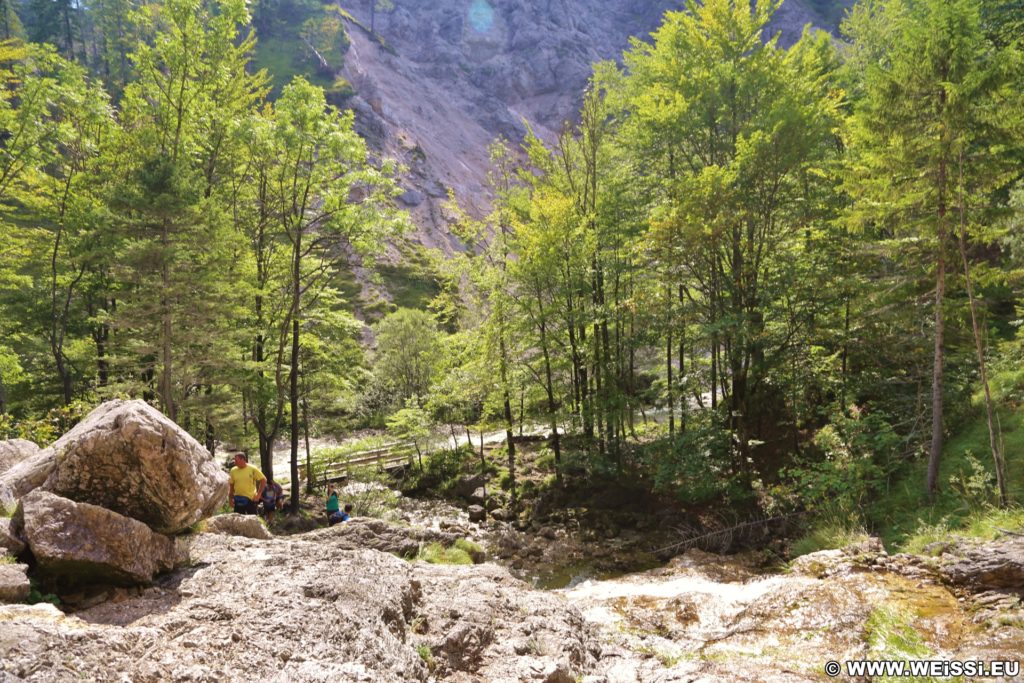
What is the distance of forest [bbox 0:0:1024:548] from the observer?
959cm

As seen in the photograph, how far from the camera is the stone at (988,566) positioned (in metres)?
6.21

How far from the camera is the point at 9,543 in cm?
451

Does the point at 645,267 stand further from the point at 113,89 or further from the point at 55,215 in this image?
the point at 113,89

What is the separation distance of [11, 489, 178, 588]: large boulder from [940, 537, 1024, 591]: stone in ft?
30.6

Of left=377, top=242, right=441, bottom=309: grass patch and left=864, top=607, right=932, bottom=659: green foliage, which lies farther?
left=377, top=242, right=441, bottom=309: grass patch

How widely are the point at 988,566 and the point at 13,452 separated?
521 inches

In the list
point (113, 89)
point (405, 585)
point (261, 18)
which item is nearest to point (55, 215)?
point (405, 585)

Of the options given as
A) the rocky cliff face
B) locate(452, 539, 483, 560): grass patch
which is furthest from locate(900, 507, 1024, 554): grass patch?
the rocky cliff face

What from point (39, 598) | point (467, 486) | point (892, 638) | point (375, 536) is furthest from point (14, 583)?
point (467, 486)

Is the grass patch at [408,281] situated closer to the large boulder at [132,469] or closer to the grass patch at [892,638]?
the large boulder at [132,469]

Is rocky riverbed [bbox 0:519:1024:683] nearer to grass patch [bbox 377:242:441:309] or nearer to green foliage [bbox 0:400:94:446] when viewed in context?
green foliage [bbox 0:400:94:446]

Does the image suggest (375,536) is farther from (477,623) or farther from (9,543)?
(9,543)

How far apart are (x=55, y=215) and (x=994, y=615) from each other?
23.6 m

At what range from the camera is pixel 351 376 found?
1922cm
